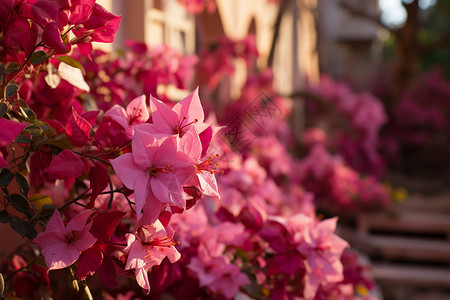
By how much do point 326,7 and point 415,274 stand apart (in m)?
9.62

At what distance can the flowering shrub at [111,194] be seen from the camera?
0.72 metres

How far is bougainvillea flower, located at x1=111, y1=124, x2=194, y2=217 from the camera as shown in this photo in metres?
0.70

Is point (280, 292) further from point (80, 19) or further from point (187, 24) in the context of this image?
point (187, 24)

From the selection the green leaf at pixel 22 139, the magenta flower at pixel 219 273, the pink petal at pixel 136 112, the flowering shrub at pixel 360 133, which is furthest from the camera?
the flowering shrub at pixel 360 133

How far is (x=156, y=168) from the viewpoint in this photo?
0.72m

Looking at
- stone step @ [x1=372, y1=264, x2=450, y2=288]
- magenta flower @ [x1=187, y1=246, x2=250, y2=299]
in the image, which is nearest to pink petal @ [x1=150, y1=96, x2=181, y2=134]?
magenta flower @ [x1=187, y1=246, x2=250, y2=299]

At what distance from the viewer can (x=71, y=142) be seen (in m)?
0.77

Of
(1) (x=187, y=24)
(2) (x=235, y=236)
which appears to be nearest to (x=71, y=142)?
(2) (x=235, y=236)

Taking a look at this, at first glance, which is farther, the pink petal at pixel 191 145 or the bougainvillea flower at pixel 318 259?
the bougainvillea flower at pixel 318 259

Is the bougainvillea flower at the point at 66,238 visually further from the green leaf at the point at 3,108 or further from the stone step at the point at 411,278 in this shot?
the stone step at the point at 411,278

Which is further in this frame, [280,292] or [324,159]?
[324,159]

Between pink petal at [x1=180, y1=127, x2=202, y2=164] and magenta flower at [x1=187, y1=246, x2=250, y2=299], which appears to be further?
magenta flower at [x1=187, y1=246, x2=250, y2=299]

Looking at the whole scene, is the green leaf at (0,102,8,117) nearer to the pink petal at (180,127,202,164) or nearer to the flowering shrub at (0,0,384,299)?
the flowering shrub at (0,0,384,299)

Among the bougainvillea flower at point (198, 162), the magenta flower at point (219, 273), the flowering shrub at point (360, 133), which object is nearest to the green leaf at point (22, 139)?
the bougainvillea flower at point (198, 162)
